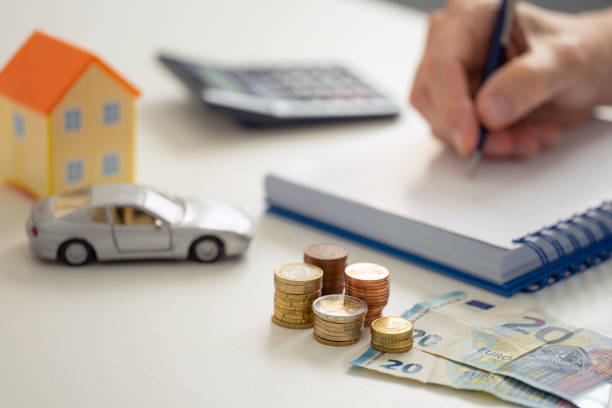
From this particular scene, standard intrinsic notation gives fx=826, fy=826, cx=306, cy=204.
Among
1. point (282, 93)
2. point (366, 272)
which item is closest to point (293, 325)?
point (366, 272)

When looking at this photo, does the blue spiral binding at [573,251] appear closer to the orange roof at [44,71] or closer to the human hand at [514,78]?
the human hand at [514,78]

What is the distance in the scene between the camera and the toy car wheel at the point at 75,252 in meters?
1.04

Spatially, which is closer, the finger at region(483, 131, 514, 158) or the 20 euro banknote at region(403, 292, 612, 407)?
the 20 euro banknote at region(403, 292, 612, 407)

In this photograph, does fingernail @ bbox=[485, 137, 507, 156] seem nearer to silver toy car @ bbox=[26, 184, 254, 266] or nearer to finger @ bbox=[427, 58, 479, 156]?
finger @ bbox=[427, 58, 479, 156]

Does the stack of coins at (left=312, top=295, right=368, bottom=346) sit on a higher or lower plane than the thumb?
lower

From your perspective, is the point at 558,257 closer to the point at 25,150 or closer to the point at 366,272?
the point at 366,272

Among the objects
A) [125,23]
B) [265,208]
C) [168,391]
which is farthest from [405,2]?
[168,391]

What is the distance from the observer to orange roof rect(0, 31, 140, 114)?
118cm

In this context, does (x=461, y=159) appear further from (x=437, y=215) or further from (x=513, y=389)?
(x=513, y=389)

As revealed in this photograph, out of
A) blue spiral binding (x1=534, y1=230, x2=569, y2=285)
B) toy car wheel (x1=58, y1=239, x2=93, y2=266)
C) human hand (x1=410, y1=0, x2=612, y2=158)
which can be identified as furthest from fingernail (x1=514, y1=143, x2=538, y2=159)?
toy car wheel (x1=58, y1=239, x2=93, y2=266)

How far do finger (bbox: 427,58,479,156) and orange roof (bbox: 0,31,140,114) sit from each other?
1.71 feet

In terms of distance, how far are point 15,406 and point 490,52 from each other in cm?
104

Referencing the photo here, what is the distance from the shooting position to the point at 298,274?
954 millimetres

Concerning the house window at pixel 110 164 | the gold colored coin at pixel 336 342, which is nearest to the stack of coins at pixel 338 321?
the gold colored coin at pixel 336 342
